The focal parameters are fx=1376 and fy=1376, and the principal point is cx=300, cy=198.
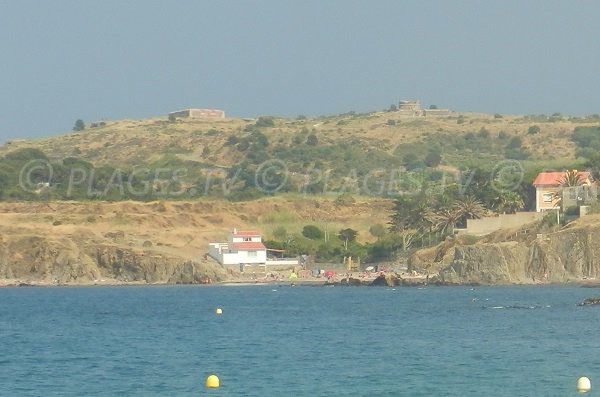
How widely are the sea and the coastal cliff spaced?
6.94 ft

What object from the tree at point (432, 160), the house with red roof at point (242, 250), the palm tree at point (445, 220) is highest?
the tree at point (432, 160)

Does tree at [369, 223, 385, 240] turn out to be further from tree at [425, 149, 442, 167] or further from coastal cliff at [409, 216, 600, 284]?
tree at [425, 149, 442, 167]

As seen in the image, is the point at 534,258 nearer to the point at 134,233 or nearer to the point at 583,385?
the point at 134,233

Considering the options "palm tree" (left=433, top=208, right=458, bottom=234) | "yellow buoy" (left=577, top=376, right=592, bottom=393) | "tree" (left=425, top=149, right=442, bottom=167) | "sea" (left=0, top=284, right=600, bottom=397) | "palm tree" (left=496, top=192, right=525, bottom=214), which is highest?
"tree" (left=425, top=149, right=442, bottom=167)

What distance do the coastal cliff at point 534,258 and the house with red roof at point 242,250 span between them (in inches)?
970

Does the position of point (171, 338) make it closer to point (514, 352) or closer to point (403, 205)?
point (514, 352)

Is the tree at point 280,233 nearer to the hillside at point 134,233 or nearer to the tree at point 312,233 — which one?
the hillside at point 134,233

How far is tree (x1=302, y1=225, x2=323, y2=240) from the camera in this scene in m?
140

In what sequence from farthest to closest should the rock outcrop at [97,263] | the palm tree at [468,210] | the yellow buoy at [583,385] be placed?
1. the rock outcrop at [97,263]
2. the palm tree at [468,210]
3. the yellow buoy at [583,385]

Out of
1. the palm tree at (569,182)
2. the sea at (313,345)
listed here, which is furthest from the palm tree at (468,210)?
the sea at (313,345)

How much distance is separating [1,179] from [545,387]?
11432 centimetres

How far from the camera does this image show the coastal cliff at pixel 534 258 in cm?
9388

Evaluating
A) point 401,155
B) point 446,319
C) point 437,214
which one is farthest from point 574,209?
point 401,155

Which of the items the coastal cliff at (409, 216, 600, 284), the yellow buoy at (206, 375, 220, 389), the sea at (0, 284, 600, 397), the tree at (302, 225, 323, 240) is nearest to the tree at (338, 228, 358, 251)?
the tree at (302, 225, 323, 240)
